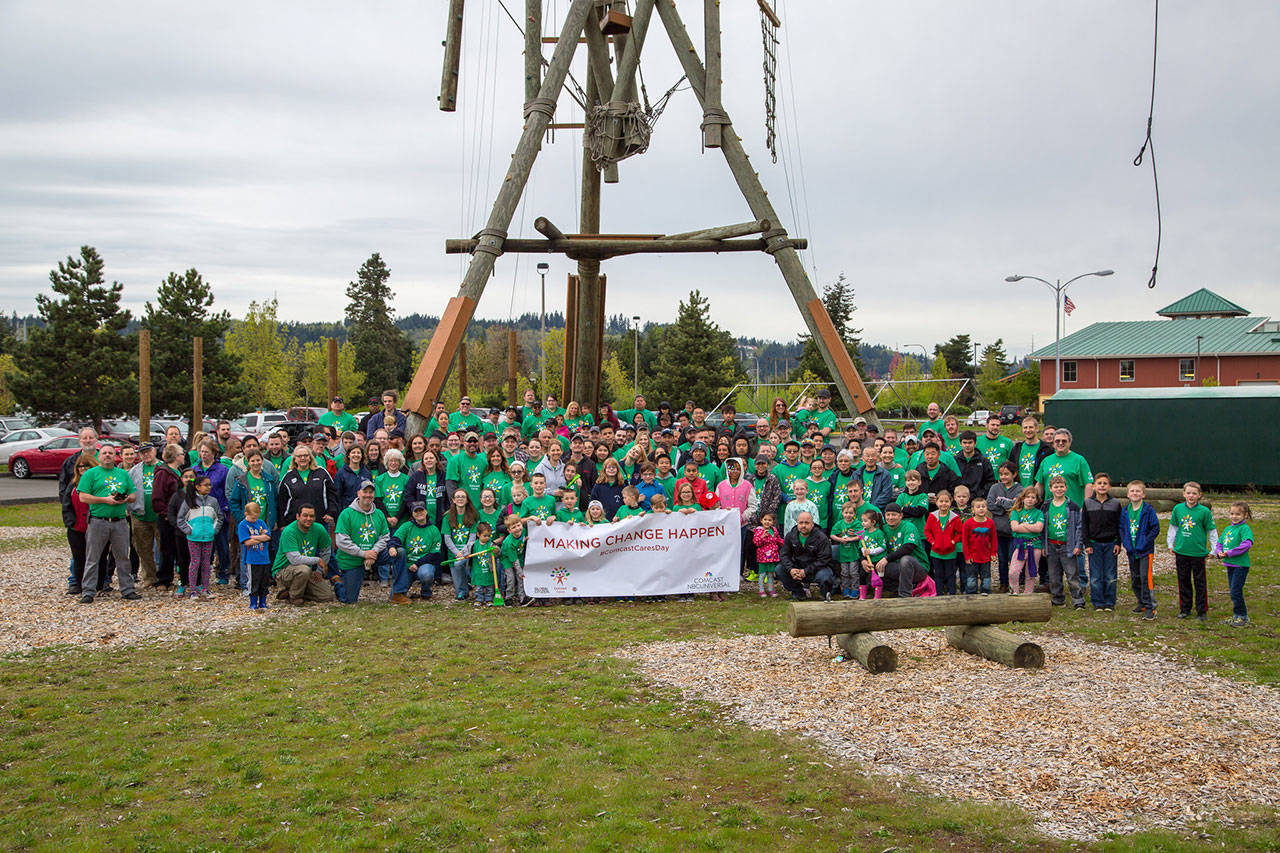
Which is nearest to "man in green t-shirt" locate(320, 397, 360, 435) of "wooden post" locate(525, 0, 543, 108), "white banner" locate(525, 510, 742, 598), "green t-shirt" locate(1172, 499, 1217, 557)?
"white banner" locate(525, 510, 742, 598)

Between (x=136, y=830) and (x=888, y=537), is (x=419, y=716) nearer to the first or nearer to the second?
(x=136, y=830)

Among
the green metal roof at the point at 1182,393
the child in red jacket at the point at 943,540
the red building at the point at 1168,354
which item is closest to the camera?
the child in red jacket at the point at 943,540

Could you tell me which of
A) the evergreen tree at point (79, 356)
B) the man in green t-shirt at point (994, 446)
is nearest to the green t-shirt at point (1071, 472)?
the man in green t-shirt at point (994, 446)

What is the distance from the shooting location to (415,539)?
1081 centimetres

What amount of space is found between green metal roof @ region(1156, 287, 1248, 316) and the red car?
Result: 240 ft

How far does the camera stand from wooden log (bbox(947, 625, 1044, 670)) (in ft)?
24.1

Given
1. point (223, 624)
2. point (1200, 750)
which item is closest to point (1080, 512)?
point (1200, 750)

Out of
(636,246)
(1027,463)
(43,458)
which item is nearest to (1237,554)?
(1027,463)

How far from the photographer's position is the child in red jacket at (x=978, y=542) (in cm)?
1004

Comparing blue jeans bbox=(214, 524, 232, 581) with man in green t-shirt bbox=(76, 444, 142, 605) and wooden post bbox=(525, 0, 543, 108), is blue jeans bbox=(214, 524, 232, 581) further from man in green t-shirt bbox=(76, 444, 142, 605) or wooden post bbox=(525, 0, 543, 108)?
wooden post bbox=(525, 0, 543, 108)

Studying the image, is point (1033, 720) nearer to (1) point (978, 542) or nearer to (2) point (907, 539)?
(1) point (978, 542)

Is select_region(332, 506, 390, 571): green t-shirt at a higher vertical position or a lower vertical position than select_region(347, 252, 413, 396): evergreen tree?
lower

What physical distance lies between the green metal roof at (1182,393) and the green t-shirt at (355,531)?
18.5 metres

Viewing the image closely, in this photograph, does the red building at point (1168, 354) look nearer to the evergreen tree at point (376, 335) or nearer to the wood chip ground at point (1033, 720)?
the evergreen tree at point (376, 335)
